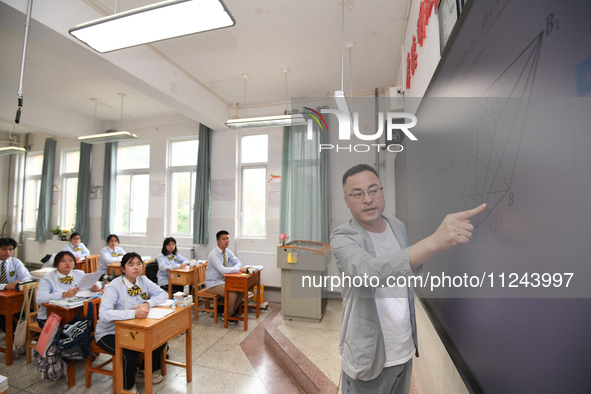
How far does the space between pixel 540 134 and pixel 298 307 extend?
10.9 feet

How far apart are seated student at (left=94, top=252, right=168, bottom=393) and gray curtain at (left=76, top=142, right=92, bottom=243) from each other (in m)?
4.97

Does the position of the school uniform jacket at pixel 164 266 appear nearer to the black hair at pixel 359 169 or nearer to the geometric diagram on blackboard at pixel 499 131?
the black hair at pixel 359 169

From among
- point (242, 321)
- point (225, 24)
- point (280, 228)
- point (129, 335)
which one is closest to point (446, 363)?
point (129, 335)

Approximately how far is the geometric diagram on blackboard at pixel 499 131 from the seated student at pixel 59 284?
3.67 m

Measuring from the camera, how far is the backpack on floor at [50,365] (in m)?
2.33

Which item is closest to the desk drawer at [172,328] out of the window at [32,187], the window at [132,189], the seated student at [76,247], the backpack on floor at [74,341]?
the backpack on floor at [74,341]

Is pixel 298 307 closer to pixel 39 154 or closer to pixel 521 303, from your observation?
pixel 521 303

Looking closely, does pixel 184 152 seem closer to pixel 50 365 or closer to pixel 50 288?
pixel 50 288

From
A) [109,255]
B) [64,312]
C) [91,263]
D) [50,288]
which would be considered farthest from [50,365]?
[91,263]

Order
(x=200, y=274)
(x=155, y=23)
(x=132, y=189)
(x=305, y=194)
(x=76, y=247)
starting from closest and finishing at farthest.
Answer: (x=155, y=23) → (x=305, y=194) → (x=200, y=274) → (x=76, y=247) → (x=132, y=189)

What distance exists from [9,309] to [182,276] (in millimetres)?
1808

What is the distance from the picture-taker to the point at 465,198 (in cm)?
85

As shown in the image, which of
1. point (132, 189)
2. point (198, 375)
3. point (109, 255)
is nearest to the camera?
point (198, 375)

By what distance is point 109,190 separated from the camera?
623 cm
